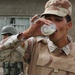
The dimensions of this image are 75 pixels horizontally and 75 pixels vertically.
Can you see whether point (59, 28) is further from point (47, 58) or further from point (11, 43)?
point (11, 43)

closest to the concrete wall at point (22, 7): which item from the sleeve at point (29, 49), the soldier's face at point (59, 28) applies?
the soldier's face at point (59, 28)

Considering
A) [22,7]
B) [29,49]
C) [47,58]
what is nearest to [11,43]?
[29,49]

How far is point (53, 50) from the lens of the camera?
2.92 meters

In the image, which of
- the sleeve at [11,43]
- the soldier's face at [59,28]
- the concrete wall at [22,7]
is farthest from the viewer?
the concrete wall at [22,7]

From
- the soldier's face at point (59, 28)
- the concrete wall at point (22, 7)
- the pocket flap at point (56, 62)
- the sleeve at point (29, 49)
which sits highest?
the concrete wall at point (22, 7)

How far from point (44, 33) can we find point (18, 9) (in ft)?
35.3

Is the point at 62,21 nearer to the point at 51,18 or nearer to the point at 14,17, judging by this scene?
the point at 51,18

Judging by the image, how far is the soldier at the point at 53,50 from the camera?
285 cm

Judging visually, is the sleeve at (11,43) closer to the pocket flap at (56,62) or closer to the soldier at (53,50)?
the soldier at (53,50)

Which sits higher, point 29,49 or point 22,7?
point 22,7

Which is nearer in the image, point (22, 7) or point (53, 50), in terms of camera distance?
point (53, 50)

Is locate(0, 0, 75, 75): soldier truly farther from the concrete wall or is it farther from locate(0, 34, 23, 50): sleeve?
the concrete wall

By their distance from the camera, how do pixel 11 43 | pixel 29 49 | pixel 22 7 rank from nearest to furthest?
pixel 11 43 < pixel 29 49 < pixel 22 7

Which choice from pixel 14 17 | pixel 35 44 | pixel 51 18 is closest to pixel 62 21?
pixel 51 18
